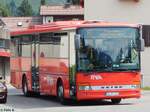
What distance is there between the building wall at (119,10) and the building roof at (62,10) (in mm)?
41941

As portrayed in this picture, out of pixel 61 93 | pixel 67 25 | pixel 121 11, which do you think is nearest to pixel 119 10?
pixel 121 11

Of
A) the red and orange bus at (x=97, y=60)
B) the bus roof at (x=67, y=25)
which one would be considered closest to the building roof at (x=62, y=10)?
the bus roof at (x=67, y=25)

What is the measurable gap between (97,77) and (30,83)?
672 centimetres

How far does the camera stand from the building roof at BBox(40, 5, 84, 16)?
84.9 metres

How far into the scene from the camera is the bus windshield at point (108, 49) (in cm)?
2492

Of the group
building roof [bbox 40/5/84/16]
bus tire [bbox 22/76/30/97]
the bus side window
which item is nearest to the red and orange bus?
the bus side window

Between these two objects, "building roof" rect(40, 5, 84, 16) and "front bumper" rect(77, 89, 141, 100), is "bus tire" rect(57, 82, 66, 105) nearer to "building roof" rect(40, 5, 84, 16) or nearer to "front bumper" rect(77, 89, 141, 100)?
"front bumper" rect(77, 89, 141, 100)

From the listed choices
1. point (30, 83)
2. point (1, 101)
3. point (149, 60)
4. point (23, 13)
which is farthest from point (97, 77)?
point (23, 13)

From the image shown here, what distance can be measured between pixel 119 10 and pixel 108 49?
54.6 ft

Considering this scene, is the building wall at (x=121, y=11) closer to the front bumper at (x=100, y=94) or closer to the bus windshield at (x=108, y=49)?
the bus windshield at (x=108, y=49)

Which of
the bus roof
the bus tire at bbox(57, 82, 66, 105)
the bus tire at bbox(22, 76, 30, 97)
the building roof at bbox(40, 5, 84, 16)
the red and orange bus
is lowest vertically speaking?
the building roof at bbox(40, 5, 84, 16)

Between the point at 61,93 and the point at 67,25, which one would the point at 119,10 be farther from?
the point at 61,93

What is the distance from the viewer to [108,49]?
2519cm

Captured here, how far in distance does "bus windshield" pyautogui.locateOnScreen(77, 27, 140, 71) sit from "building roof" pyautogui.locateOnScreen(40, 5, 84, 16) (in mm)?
58278
